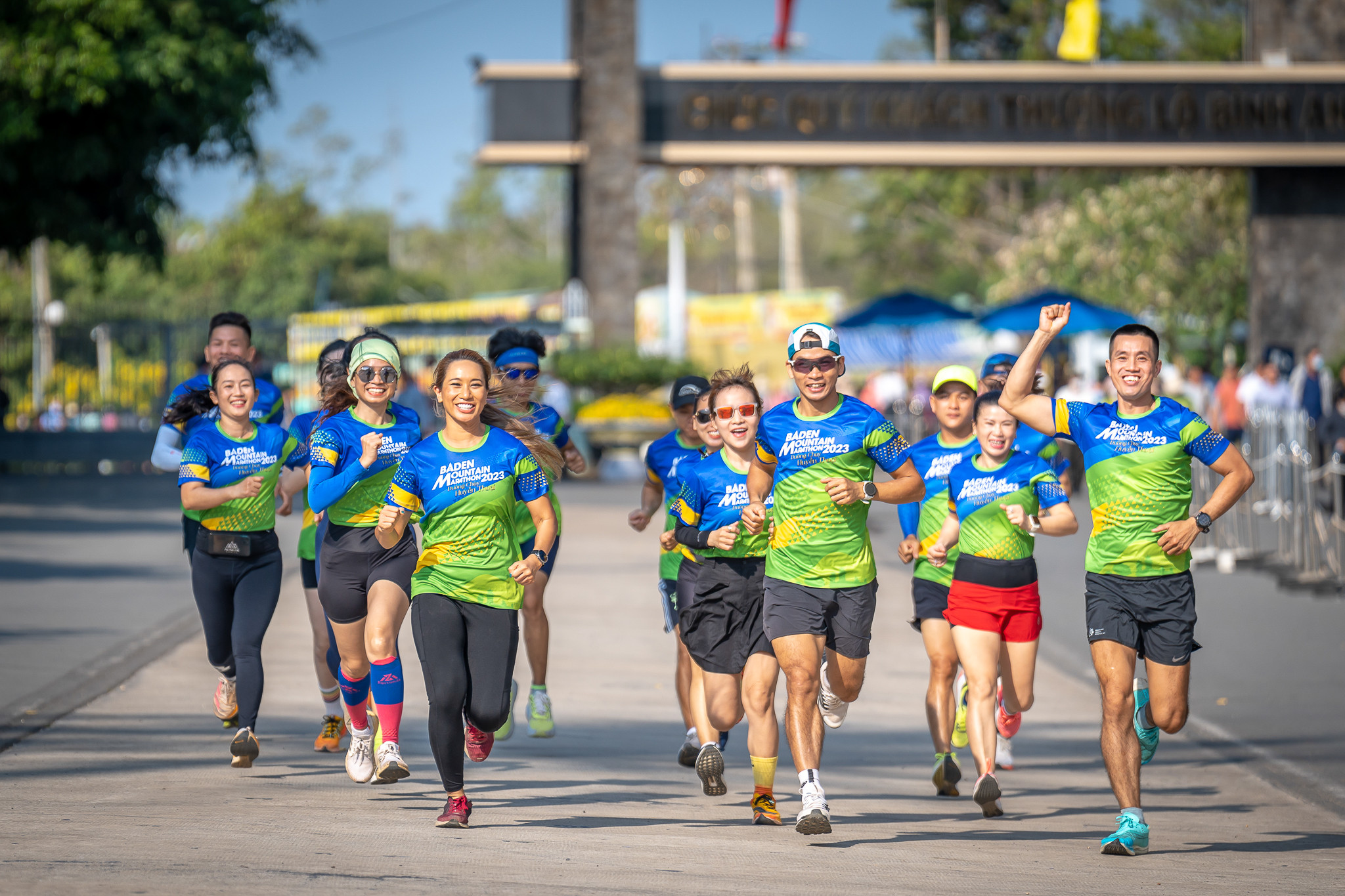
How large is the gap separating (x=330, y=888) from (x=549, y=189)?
106525 millimetres

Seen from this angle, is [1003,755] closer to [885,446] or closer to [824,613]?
[824,613]

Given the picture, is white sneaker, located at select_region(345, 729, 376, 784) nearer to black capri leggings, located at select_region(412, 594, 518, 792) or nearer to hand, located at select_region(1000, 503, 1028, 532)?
black capri leggings, located at select_region(412, 594, 518, 792)

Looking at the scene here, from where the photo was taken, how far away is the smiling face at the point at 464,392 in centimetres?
650

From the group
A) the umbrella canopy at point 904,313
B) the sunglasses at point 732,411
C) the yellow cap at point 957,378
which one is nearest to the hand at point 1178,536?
the yellow cap at point 957,378

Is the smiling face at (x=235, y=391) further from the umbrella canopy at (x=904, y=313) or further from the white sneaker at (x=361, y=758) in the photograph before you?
the umbrella canopy at (x=904, y=313)

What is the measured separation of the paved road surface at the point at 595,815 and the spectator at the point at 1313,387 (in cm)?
1370

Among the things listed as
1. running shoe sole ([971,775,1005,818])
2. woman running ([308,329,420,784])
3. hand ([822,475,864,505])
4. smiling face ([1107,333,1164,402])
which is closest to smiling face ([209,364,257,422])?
woman running ([308,329,420,784])

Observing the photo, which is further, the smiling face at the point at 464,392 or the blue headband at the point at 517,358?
the blue headband at the point at 517,358

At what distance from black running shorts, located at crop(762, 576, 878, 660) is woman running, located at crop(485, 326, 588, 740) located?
5.58ft

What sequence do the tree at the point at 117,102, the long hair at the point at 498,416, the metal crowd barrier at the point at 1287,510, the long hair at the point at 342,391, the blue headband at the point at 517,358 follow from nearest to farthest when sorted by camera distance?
the long hair at the point at 498,416 → the long hair at the point at 342,391 → the blue headband at the point at 517,358 → the metal crowd barrier at the point at 1287,510 → the tree at the point at 117,102

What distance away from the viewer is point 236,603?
7676mm

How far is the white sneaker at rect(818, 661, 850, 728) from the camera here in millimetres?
7117

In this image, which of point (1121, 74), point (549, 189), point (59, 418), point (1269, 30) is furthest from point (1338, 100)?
point (549, 189)

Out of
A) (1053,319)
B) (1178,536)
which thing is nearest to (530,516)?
(1053,319)
